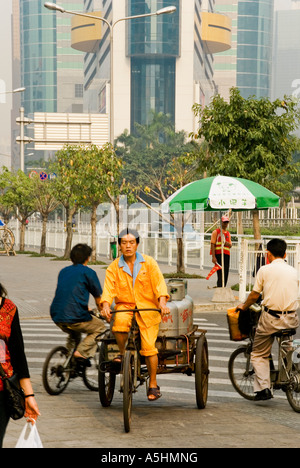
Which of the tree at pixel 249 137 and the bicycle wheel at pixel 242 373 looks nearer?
the bicycle wheel at pixel 242 373

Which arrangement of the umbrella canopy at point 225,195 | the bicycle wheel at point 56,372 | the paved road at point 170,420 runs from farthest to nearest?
1. the umbrella canopy at point 225,195
2. the bicycle wheel at point 56,372
3. the paved road at point 170,420

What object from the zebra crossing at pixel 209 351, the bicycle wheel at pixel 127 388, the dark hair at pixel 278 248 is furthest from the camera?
the zebra crossing at pixel 209 351

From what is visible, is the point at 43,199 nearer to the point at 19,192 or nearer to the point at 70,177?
the point at 19,192

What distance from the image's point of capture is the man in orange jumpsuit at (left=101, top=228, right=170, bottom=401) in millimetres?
6949

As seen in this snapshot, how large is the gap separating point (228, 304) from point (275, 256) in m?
9.30

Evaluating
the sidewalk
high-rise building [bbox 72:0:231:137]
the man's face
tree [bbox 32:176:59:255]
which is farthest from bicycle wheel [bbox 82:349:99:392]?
high-rise building [bbox 72:0:231:137]

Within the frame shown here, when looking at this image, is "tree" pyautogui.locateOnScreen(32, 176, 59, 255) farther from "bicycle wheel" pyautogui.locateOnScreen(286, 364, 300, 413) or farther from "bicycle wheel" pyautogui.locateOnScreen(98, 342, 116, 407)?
"bicycle wheel" pyautogui.locateOnScreen(286, 364, 300, 413)

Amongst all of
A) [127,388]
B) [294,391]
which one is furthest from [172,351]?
[294,391]

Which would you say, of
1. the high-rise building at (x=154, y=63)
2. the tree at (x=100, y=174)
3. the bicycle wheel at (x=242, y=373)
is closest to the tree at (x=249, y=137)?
the tree at (x=100, y=174)

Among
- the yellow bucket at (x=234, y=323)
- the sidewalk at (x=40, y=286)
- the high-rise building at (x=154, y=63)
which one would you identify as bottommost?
the sidewalk at (x=40, y=286)

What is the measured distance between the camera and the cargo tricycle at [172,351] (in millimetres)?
7051

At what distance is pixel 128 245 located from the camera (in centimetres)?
711

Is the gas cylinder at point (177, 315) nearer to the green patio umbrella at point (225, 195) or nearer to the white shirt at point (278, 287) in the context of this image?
the white shirt at point (278, 287)

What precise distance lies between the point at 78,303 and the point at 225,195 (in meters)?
8.11
